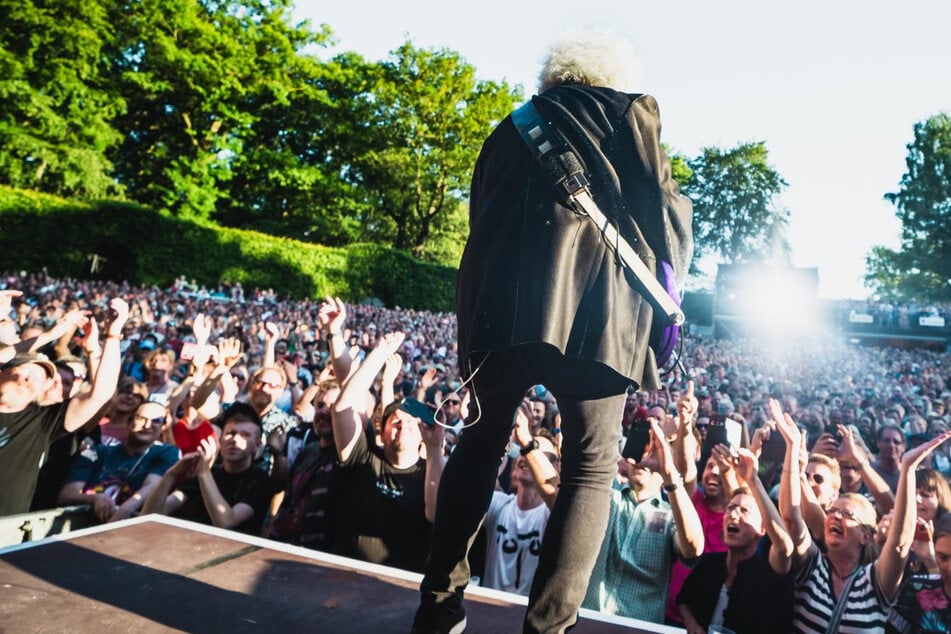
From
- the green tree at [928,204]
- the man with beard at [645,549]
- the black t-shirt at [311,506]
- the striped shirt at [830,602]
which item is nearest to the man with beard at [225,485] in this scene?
the black t-shirt at [311,506]

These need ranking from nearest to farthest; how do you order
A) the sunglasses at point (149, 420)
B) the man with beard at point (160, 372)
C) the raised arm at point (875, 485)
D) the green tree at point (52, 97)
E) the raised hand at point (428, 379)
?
1. the raised arm at point (875, 485)
2. the sunglasses at point (149, 420)
3. the man with beard at point (160, 372)
4. the raised hand at point (428, 379)
5. the green tree at point (52, 97)

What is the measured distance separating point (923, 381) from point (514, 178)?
21796 millimetres

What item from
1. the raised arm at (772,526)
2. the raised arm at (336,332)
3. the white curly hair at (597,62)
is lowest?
the raised arm at (772,526)

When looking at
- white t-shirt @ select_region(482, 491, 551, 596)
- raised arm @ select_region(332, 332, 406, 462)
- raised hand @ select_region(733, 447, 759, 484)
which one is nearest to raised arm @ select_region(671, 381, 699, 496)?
raised hand @ select_region(733, 447, 759, 484)

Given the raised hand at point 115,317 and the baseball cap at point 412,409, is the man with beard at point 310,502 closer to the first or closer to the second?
the baseball cap at point 412,409

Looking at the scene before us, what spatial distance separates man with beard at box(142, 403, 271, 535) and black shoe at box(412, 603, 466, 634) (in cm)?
217

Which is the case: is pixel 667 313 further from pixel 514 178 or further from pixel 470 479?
pixel 470 479

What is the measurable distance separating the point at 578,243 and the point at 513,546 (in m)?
Result: 2.59

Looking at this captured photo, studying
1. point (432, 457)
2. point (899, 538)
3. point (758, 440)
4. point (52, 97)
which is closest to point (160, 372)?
point (432, 457)

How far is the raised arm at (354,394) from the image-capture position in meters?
2.79

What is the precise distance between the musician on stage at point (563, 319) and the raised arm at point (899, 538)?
201cm

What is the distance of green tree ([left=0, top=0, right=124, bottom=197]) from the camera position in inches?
927

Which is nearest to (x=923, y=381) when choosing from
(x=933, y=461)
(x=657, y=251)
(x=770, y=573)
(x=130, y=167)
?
(x=933, y=461)

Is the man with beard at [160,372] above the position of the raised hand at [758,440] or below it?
below
